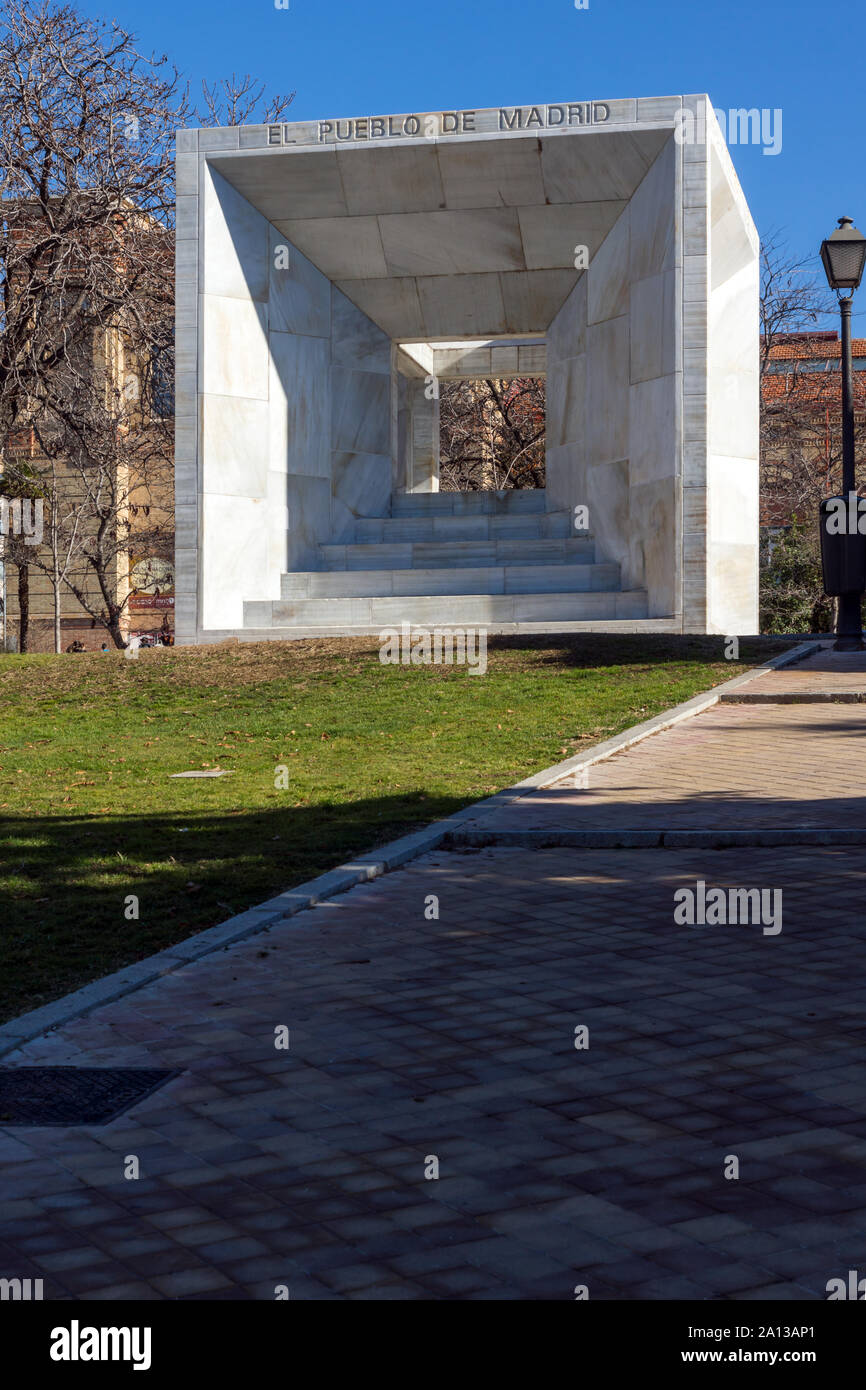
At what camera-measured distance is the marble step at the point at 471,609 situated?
22.1 m

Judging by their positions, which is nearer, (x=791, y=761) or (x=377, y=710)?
(x=791, y=761)

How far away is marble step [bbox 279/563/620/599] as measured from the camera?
23266 millimetres

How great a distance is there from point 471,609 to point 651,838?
14.1 meters

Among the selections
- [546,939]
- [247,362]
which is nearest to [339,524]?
[247,362]

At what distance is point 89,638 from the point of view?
193 ft

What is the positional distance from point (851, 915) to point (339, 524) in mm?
20348

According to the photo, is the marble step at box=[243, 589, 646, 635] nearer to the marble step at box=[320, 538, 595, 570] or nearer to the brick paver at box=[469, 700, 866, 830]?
the marble step at box=[320, 538, 595, 570]

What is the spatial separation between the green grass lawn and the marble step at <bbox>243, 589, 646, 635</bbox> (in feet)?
8.53

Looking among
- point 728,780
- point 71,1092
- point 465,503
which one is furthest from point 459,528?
point 71,1092

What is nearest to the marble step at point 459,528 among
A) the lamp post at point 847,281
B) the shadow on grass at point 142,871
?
the lamp post at point 847,281

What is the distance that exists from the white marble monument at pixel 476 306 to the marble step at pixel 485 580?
4 centimetres

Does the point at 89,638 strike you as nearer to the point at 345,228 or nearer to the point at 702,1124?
the point at 345,228

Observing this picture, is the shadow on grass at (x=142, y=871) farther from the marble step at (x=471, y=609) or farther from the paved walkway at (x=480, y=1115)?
the marble step at (x=471, y=609)
